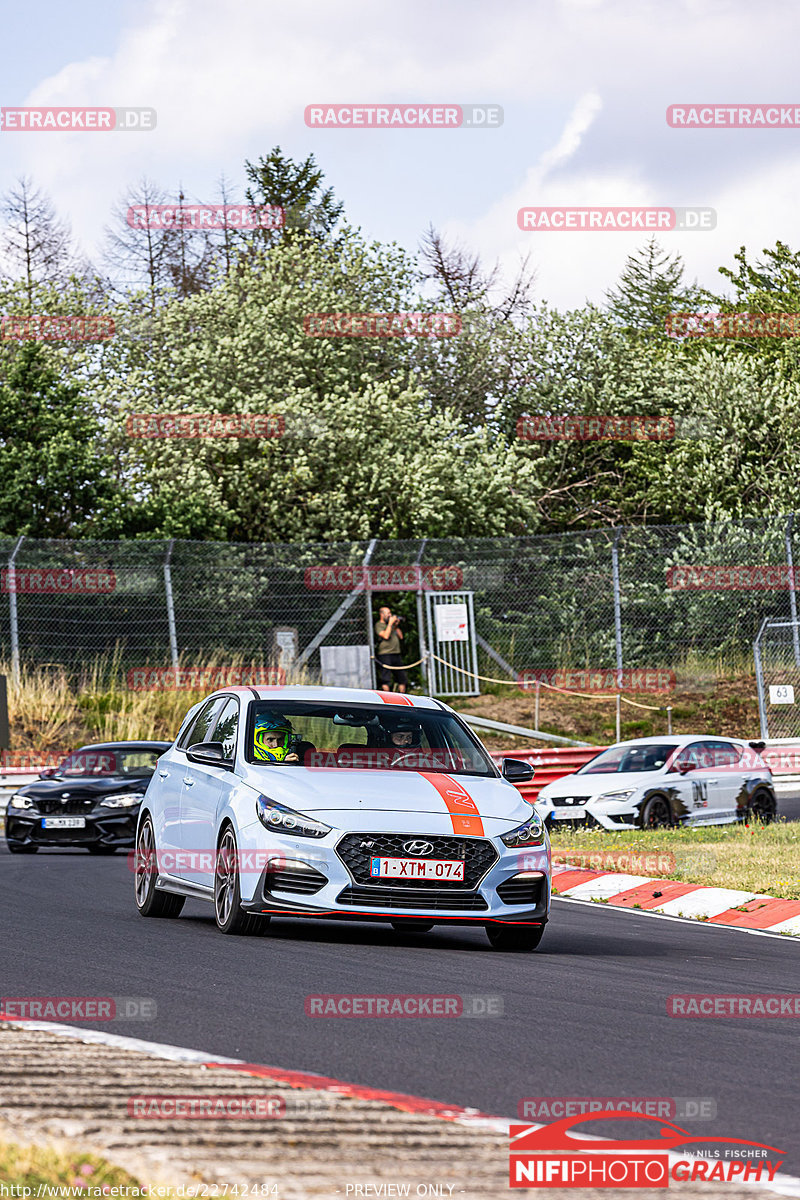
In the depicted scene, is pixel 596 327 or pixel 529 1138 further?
pixel 596 327

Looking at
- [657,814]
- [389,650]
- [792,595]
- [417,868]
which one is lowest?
[657,814]

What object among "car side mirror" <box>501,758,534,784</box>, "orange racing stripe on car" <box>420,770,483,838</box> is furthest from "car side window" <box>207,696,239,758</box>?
"car side mirror" <box>501,758,534,784</box>

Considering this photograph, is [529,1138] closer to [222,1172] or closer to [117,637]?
[222,1172]

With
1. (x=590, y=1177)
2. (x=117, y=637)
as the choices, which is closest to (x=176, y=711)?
(x=117, y=637)

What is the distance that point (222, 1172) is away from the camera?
436 centimetres

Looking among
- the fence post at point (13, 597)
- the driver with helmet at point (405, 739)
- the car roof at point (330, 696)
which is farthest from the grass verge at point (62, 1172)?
the fence post at point (13, 597)

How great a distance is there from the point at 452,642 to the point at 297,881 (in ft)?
62.1

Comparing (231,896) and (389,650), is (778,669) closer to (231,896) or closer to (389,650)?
(389,650)

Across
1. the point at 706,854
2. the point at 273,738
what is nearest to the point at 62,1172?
the point at 273,738

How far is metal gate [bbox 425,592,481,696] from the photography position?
2859 cm

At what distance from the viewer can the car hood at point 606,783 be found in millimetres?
19484

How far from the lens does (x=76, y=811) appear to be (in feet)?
65.6

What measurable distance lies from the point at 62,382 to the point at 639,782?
Result: 1955cm

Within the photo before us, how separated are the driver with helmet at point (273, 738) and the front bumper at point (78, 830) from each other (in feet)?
29.1
